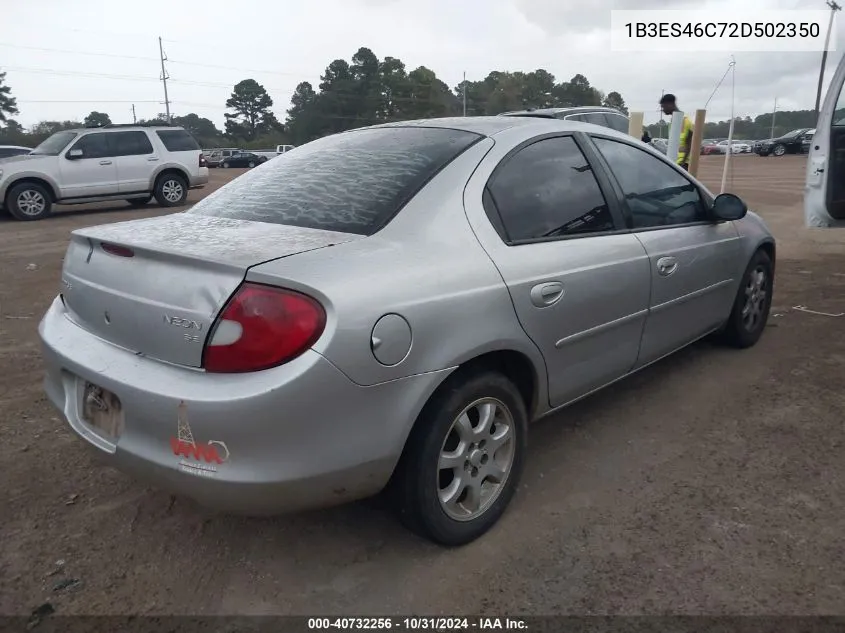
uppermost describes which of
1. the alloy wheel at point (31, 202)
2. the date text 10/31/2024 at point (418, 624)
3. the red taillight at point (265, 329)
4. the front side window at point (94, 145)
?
the front side window at point (94, 145)

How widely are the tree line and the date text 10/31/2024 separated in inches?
1505

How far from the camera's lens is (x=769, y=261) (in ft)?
14.9

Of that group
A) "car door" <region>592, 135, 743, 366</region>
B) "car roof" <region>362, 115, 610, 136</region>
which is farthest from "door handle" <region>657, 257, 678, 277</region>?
"car roof" <region>362, 115, 610, 136</region>

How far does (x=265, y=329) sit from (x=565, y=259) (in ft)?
4.53

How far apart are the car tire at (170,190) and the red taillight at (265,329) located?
12647 mm

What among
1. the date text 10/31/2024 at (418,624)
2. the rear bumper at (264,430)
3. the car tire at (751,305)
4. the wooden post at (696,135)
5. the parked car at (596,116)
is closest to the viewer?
the rear bumper at (264,430)

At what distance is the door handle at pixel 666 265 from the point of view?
10.8 ft

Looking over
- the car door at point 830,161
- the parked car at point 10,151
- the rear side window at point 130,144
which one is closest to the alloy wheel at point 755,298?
the car door at point 830,161

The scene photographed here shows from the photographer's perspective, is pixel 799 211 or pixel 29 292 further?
pixel 799 211

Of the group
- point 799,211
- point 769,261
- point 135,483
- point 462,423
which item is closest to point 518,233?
point 462,423

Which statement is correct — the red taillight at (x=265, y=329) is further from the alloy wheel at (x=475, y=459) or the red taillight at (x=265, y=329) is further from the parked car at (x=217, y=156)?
the parked car at (x=217, y=156)

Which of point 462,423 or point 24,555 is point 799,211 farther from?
point 24,555

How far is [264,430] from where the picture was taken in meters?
1.91

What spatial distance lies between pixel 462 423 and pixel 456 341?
12.8 inches
